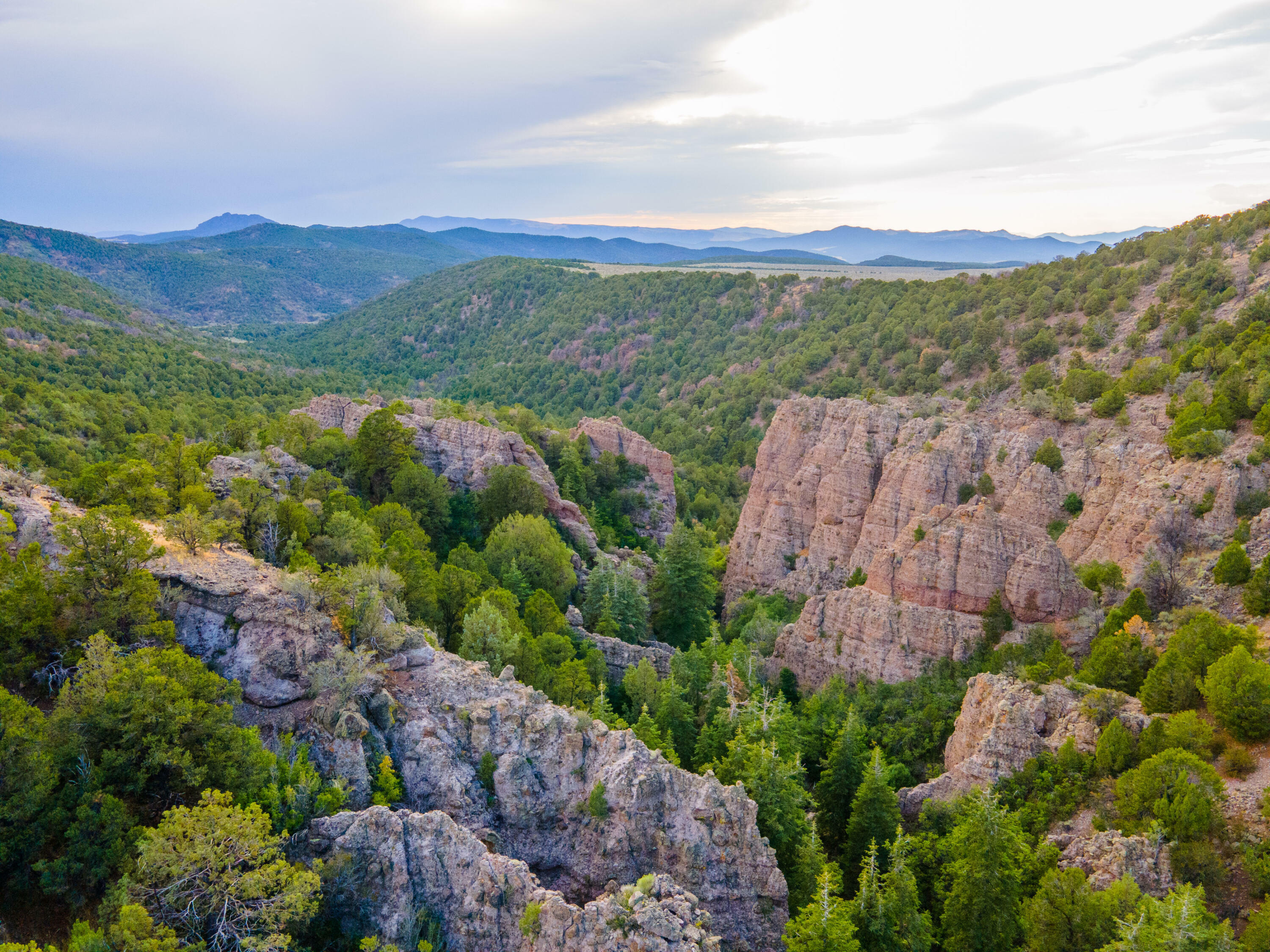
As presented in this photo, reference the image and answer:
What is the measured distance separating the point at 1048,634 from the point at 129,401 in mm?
78509

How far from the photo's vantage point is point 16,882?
1544cm

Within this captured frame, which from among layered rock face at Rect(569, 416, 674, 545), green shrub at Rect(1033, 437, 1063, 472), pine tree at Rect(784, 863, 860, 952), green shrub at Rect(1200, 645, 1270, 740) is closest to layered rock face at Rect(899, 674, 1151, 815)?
green shrub at Rect(1200, 645, 1270, 740)

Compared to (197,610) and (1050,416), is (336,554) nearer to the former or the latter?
(197,610)

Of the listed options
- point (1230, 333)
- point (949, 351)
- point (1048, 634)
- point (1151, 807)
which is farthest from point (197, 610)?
point (949, 351)

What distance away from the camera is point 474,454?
56.8 m

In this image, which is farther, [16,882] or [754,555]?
[754,555]

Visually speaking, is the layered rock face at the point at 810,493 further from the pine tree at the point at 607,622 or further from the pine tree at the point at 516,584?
the pine tree at the point at 516,584

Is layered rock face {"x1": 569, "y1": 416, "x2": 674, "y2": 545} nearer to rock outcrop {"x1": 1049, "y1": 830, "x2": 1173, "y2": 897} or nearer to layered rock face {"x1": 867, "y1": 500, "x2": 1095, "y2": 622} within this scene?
layered rock face {"x1": 867, "y1": 500, "x2": 1095, "y2": 622}

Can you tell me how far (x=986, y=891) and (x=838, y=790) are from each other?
882 centimetres

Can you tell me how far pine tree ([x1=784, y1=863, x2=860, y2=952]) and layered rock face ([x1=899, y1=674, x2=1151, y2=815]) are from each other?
9709 mm

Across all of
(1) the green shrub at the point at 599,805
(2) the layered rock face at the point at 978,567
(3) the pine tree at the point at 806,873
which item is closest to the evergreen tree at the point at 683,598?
(2) the layered rock face at the point at 978,567

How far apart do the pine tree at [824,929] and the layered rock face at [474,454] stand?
38.4m

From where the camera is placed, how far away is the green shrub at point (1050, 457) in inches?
1668

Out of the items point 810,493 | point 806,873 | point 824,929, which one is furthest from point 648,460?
point 824,929
